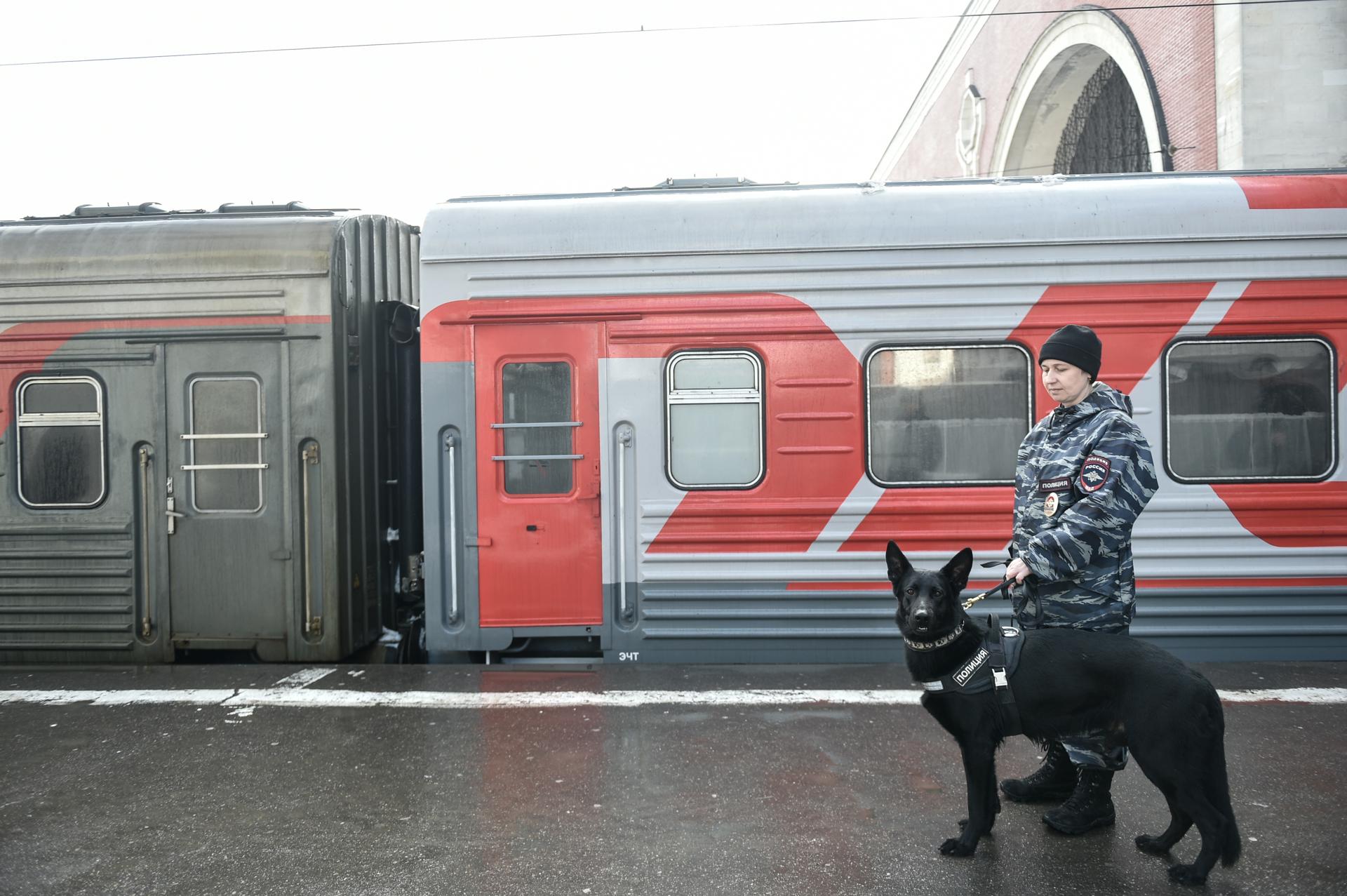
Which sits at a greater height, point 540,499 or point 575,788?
point 540,499

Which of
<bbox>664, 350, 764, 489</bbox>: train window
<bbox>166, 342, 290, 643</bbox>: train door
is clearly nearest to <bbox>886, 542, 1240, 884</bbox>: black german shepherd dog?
<bbox>664, 350, 764, 489</bbox>: train window

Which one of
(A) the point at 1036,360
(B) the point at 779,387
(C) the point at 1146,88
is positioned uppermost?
(C) the point at 1146,88

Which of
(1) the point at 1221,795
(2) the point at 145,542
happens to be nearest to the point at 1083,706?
Result: (1) the point at 1221,795

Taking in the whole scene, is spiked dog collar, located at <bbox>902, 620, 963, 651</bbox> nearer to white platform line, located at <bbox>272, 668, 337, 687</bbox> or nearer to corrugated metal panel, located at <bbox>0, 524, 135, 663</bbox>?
white platform line, located at <bbox>272, 668, 337, 687</bbox>

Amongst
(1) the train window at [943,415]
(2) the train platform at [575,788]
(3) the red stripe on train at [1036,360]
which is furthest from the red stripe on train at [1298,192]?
(2) the train platform at [575,788]

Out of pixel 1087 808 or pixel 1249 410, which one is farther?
pixel 1249 410

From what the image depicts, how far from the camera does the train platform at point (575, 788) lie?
12.2ft

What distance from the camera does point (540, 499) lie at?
252 inches

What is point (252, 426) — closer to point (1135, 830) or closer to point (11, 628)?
point (11, 628)

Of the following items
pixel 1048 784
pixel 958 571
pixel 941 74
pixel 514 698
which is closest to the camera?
pixel 958 571

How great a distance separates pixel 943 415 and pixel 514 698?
3075 mm

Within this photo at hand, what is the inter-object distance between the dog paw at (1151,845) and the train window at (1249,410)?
119 inches

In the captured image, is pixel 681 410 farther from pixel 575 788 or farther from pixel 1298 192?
pixel 1298 192

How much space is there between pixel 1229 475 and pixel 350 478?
5.49m
